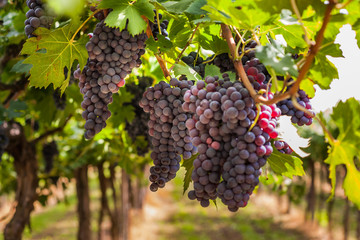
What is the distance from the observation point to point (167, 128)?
1.59 m

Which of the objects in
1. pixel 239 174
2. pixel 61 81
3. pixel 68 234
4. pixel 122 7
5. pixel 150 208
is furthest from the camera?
pixel 150 208

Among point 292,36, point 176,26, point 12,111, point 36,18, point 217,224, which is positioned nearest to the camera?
point 292,36

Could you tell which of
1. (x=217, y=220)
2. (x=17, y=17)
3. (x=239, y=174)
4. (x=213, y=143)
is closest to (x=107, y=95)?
(x=213, y=143)

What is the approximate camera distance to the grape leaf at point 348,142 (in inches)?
46.8

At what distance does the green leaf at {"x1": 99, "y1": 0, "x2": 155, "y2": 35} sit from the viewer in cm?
151

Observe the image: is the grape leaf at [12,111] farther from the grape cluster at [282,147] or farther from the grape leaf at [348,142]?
the grape leaf at [348,142]

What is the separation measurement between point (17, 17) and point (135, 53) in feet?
5.91

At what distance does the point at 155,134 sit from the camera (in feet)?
5.40

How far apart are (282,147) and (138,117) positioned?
4.99 ft

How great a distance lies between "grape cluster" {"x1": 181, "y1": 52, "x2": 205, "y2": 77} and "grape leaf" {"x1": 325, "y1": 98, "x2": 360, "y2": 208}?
26.6 inches

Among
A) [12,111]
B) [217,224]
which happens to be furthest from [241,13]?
[217,224]

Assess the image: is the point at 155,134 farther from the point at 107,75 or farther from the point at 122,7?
the point at 122,7

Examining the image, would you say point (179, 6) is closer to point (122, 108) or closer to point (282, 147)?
point (282, 147)

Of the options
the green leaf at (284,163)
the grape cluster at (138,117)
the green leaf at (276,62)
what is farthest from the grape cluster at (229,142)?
the grape cluster at (138,117)
